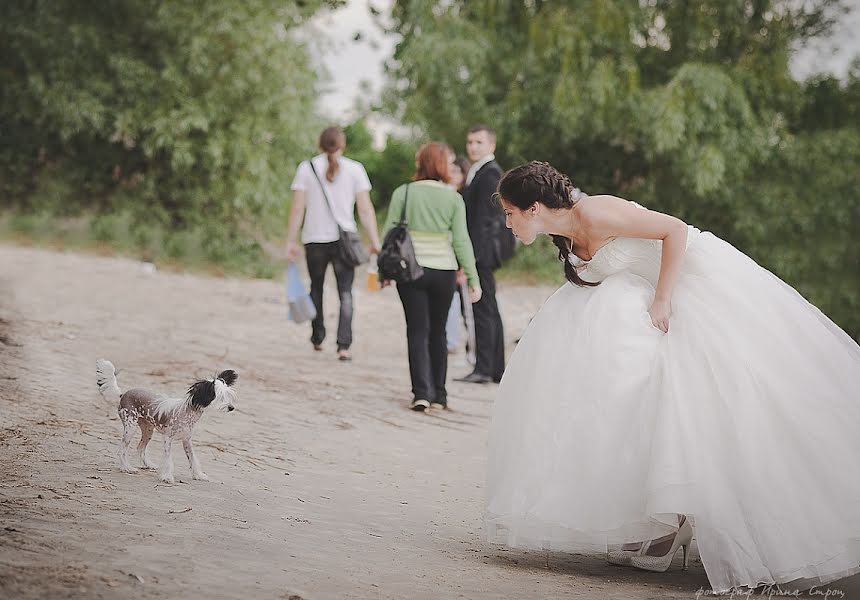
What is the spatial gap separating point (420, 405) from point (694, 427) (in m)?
4.70

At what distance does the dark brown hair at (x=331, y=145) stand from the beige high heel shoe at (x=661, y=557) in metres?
6.48

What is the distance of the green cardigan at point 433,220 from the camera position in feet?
29.4

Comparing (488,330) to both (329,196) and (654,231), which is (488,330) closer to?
(329,196)

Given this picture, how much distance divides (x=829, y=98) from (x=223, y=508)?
21.6 meters

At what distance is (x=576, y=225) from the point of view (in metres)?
5.14

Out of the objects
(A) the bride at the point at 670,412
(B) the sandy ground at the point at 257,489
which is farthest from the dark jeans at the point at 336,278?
(A) the bride at the point at 670,412

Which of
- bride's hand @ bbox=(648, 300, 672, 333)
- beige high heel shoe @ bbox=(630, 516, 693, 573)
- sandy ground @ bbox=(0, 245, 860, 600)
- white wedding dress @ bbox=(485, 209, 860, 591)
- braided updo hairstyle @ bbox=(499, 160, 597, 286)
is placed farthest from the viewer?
braided updo hairstyle @ bbox=(499, 160, 597, 286)

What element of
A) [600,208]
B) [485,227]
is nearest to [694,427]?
[600,208]

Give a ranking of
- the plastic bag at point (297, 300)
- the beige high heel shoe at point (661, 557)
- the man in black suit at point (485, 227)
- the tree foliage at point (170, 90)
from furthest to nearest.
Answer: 1. the tree foliage at point (170, 90)
2. the plastic bag at point (297, 300)
3. the man in black suit at point (485, 227)
4. the beige high heel shoe at point (661, 557)

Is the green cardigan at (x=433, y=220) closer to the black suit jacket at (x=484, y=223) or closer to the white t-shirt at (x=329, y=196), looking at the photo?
the black suit jacket at (x=484, y=223)

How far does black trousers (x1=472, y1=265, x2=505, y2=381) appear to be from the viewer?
10602mm

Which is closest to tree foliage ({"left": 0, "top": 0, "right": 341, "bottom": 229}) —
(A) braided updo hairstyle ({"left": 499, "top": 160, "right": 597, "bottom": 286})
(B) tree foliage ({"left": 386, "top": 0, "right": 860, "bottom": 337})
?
(B) tree foliage ({"left": 386, "top": 0, "right": 860, "bottom": 337})

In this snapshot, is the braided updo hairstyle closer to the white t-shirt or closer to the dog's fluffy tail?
the dog's fluffy tail

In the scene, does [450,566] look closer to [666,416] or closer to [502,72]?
[666,416]
